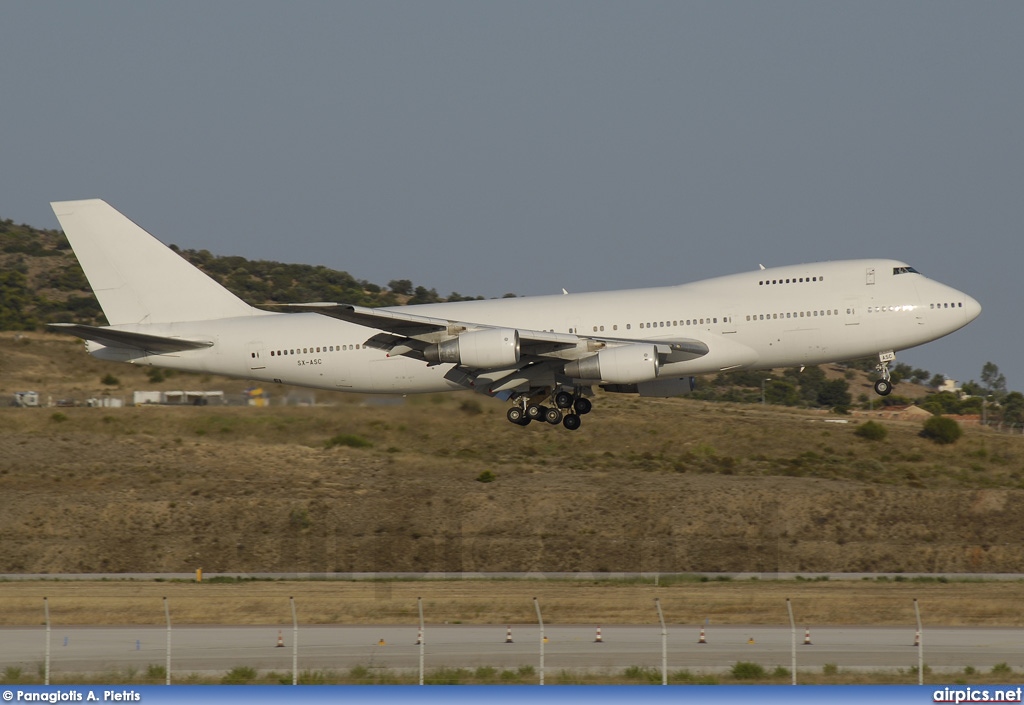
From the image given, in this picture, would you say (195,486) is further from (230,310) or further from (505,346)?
(505,346)

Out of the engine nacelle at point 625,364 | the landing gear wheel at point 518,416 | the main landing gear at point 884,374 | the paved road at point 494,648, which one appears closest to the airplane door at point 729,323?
the engine nacelle at point 625,364

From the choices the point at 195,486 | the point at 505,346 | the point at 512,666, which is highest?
the point at 505,346

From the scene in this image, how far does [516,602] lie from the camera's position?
3819 cm

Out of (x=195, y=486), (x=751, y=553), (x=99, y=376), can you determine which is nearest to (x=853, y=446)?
(x=751, y=553)

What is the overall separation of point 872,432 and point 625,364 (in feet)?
152

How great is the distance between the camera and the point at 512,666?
2736 centimetres

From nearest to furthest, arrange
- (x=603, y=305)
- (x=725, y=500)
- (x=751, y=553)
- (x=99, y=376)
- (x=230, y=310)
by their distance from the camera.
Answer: (x=603, y=305), (x=230, y=310), (x=751, y=553), (x=725, y=500), (x=99, y=376)

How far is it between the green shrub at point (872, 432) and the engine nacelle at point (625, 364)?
45.3 m

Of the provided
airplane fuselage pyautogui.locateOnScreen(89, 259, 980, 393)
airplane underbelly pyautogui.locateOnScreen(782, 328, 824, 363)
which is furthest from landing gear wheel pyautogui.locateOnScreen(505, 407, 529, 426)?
airplane underbelly pyautogui.locateOnScreen(782, 328, 824, 363)

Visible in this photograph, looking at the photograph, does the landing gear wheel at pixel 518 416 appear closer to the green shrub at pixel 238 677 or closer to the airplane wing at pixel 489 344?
the airplane wing at pixel 489 344

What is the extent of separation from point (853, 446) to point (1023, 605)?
41054 mm

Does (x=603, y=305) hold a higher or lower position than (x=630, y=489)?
higher

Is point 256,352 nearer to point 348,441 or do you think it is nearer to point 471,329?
point 471,329

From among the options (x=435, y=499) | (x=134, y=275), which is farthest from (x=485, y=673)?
(x=435, y=499)
